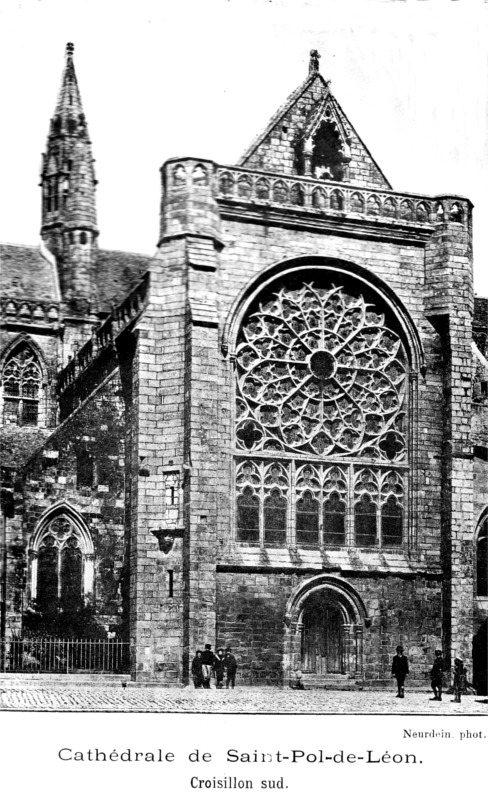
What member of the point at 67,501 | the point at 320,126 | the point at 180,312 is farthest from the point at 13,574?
the point at 320,126

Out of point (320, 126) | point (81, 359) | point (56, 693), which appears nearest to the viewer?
point (56, 693)

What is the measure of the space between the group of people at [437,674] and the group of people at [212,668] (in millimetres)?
3525

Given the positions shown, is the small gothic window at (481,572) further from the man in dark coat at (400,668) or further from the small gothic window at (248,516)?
the small gothic window at (248,516)

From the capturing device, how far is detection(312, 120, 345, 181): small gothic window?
109ft

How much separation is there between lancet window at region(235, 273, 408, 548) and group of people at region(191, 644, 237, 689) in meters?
2.88

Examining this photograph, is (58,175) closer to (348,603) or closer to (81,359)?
(81,359)

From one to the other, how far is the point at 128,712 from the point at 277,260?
12783mm

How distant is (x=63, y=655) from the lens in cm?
3031

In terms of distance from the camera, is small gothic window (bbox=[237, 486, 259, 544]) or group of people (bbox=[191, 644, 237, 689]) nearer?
group of people (bbox=[191, 644, 237, 689])

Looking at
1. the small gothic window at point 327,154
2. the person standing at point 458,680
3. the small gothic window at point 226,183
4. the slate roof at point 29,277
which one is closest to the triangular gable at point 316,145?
the small gothic window at point 327,154

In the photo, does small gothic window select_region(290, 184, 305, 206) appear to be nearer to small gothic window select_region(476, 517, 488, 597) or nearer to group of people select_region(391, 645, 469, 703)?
small gothic window select_region(476, 517, 488, 597)

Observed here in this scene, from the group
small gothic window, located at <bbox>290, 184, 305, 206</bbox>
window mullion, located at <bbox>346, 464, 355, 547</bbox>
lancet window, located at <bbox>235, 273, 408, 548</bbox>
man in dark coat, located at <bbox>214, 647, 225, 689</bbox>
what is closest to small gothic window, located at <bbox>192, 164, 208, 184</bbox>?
small gothic window, located at <bbox>290, 184, 305, 206</bbox>

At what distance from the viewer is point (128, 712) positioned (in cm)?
2241

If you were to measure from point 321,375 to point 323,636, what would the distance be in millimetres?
5898
